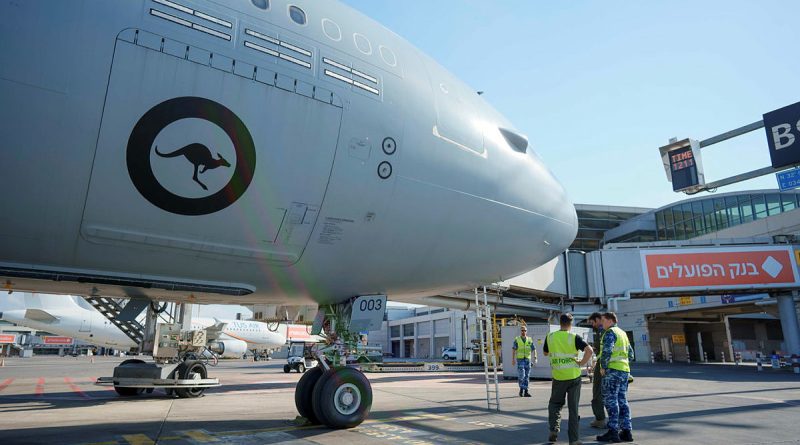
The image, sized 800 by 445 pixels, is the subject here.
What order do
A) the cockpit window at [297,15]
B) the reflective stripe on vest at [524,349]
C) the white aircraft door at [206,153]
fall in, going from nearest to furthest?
the white aircraft door at [206,153], the cockpit window at [297,15], the reflective stripe on vest at [524,349]

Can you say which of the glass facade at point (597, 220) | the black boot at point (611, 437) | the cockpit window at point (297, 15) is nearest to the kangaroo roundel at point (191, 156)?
the cockpit window at point (297, 15)

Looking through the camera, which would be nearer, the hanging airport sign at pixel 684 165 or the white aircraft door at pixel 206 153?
the white aircraft door at pixel 206 153

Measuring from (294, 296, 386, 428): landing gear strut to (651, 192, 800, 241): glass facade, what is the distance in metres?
50.2

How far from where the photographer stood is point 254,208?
5406 millimetres

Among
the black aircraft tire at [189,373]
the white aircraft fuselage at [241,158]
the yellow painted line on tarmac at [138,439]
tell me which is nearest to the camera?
the white aircraft fuselage at [241,158]

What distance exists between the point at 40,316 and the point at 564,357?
168 ft

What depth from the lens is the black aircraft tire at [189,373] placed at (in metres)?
13.5

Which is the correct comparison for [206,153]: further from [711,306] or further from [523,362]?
[711,306]

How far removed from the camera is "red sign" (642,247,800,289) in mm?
23656

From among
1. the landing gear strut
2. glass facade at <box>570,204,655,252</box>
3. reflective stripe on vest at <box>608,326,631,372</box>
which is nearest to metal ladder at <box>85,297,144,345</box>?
the landing gear strut

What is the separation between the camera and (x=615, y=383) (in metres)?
6.88

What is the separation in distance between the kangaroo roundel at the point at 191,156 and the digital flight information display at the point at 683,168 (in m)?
17.9

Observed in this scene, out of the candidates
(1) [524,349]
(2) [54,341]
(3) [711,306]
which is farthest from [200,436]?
(2) [54,341]

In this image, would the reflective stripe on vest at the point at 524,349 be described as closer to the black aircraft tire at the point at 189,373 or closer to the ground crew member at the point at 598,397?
the ground crew member at the point at 598,397
